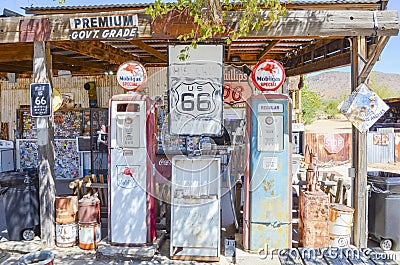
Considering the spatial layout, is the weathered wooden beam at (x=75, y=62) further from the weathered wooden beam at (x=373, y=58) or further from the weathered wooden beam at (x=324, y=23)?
the weathered wooden beam at (x=373, y=58)

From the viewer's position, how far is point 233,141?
9.39m

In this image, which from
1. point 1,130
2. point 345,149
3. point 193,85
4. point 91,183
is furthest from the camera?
point 345,149

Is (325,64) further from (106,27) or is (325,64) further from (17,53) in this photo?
(17,53)

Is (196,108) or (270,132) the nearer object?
(270,132)

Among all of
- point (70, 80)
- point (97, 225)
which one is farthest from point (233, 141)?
point (97, 225)

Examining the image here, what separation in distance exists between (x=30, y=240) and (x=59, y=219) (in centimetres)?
51

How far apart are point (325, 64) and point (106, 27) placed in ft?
14.1

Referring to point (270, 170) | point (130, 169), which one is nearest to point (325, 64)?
point (270, 170)

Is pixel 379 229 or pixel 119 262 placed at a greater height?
pixel 379 229

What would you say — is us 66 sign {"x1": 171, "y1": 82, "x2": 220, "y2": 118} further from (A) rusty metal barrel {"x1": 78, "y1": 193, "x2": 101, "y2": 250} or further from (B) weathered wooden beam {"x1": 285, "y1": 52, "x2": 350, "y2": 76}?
(B) weathered wooden beam {"x1": 285, "y1": 52, "x2": 350, "y2": 76}

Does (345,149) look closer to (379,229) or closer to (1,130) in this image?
(379,229)

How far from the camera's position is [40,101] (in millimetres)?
4762

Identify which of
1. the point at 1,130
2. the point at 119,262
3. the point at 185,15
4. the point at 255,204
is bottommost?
the point at 119,262

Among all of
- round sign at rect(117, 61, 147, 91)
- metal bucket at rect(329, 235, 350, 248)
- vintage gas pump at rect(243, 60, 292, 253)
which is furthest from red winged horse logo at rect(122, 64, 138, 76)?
metal bucket at rect(329, 235, 350, 248)
